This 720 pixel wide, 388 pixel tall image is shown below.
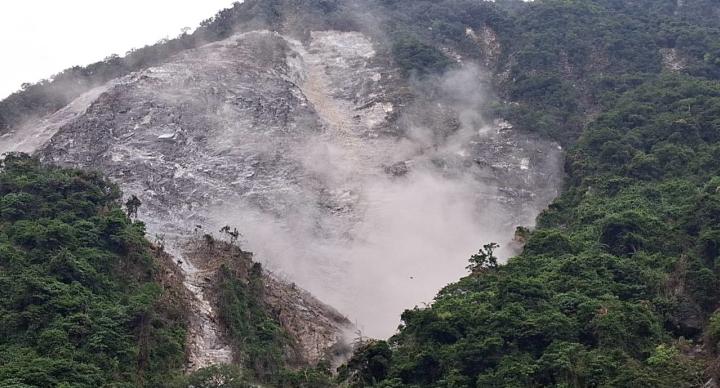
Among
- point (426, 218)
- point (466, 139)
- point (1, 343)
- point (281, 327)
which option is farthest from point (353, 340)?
point (466, 139)

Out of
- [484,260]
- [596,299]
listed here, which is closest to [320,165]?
[484,260]

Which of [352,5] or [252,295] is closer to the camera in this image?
[252,295]

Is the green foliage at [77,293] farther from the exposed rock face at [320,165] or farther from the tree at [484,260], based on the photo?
the tree at [484,260]

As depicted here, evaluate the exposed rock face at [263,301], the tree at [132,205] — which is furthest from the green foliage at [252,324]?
the tree at [132,205]

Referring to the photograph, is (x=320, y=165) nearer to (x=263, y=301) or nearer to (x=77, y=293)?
(x=263, y=301)

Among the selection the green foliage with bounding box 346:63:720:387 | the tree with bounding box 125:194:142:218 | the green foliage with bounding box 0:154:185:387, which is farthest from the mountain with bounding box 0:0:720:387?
the green foliage with bounding box 0:154:185:387

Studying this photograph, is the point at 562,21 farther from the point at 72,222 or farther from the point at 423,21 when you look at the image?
the point at 72,222
